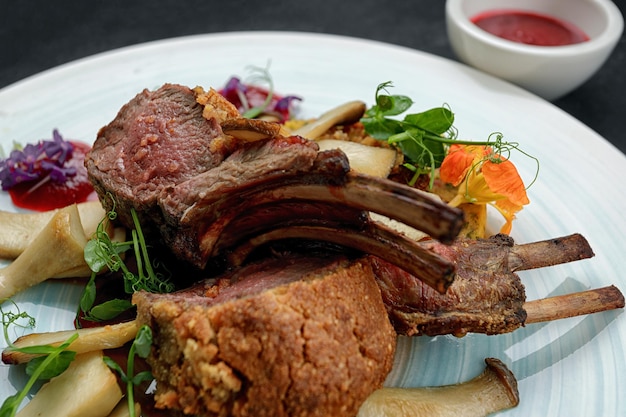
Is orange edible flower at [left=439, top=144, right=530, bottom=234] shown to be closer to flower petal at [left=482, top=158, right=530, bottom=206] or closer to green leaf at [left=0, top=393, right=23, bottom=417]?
flower petal at [left=482, top=158, right=530, bottom=206]

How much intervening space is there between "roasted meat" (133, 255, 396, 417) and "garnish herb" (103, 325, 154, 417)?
31mm

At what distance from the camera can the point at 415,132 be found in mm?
3479

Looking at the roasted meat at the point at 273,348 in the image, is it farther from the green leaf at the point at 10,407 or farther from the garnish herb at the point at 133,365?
the green leaf at the point at 10,407

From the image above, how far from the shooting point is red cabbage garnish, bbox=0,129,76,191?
3.58 meters

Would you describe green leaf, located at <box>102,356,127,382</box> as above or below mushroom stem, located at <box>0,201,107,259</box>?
below

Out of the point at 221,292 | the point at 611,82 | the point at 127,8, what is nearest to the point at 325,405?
the point at 221,292

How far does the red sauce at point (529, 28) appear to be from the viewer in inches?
180

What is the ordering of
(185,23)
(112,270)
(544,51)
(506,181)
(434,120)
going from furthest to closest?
(185,23), (544,51), (434,120), (506,181), (112,270)

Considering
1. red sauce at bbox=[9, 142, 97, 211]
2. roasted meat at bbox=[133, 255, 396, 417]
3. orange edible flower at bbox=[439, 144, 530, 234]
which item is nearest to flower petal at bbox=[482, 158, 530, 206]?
orange edible flower at bbox=[439, 144, 530, 234]

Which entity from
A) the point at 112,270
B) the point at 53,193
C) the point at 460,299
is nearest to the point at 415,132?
the point at 460,299

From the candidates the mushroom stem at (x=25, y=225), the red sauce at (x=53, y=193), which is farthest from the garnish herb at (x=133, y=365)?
the red sauce at (x=53, y=193)

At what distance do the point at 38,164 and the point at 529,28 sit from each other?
139 inches

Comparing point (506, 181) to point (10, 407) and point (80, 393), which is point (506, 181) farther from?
point (10, 407)

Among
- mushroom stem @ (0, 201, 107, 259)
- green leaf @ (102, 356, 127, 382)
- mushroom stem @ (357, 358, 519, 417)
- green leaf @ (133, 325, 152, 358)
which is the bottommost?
mushroom stem @ (357, 358, 519, 417)
